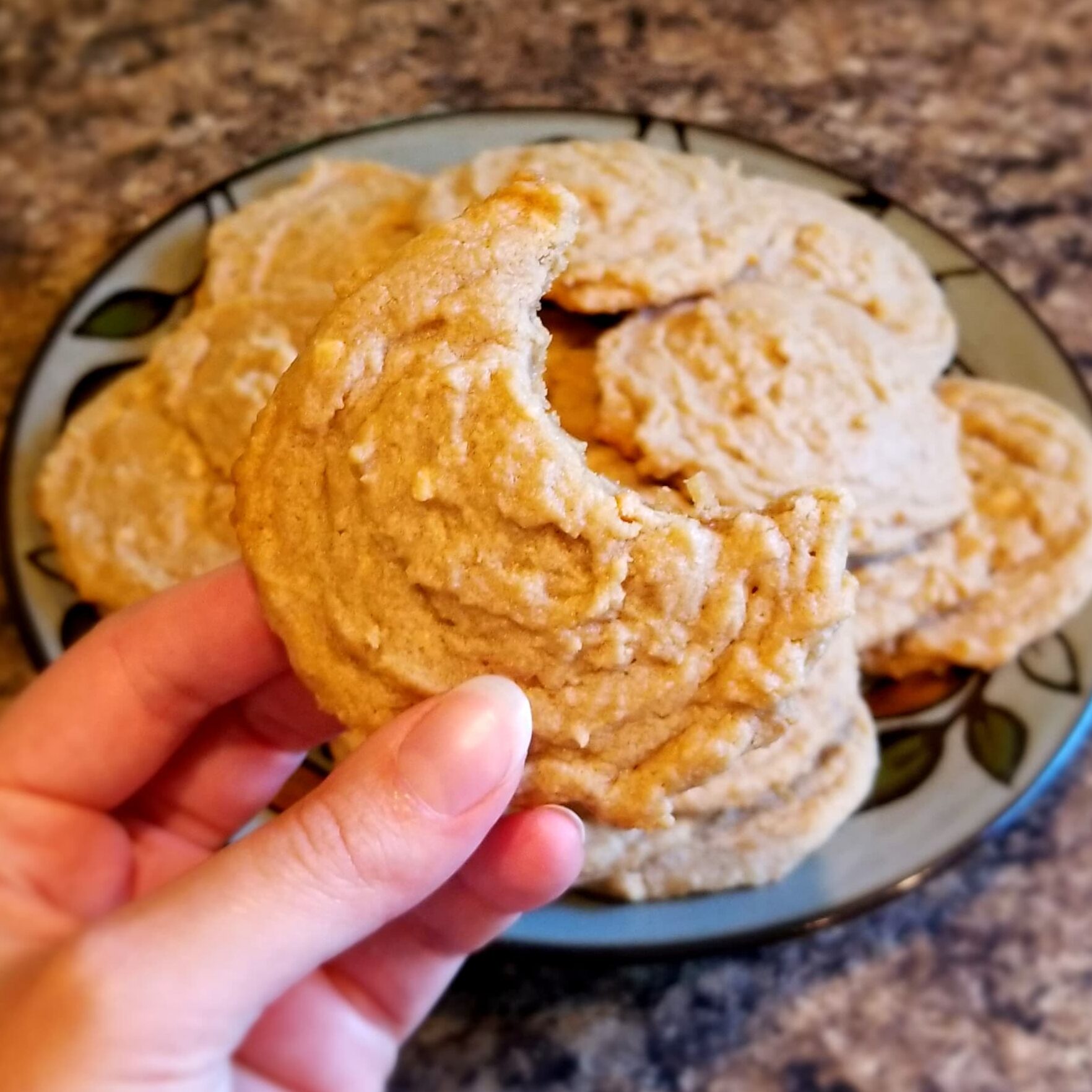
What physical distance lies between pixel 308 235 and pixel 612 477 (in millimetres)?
568

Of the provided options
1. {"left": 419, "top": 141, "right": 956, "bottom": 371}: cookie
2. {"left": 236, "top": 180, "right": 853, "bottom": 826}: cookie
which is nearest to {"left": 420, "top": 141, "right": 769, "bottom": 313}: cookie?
{"left": 419, "top": 141, "right": 956, "bottom": 371}: cookie

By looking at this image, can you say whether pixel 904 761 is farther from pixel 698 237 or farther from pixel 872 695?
pixel 698 237

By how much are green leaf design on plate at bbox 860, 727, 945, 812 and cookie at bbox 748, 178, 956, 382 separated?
1.44 ft

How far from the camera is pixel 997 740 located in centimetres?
124

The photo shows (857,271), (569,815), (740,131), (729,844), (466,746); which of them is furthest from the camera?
(740,131)

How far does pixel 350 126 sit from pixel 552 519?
153cm

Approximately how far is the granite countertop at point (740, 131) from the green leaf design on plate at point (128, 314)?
236 mm

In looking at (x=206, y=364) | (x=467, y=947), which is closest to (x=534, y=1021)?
(x=467, y=947)

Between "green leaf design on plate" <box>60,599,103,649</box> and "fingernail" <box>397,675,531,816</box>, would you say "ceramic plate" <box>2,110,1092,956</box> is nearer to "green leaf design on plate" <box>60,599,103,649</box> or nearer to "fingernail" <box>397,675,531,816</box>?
"green leaf design on plate" <box>60,599,103,649</box>

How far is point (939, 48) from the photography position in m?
2.22

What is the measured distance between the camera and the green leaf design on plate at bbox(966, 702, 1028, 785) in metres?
1.22

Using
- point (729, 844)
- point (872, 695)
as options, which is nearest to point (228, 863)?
Result: point (729, 844)

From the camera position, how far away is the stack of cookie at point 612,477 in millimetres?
717

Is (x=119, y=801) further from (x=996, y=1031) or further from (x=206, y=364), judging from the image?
(x=996, y=1031)
